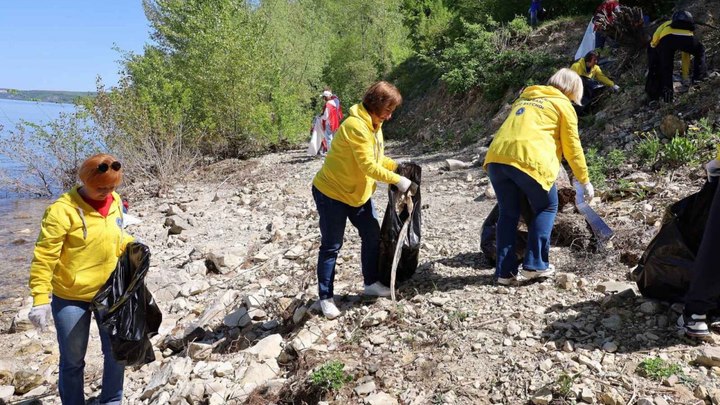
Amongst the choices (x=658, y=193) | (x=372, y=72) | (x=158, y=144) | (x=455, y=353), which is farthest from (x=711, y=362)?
(x=372, y=72)

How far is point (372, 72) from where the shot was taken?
2478cm

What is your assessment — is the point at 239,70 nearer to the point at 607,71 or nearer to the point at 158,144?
the point at 158,144

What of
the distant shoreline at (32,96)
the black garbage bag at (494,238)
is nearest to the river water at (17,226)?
the distant shoreline at (32,96)

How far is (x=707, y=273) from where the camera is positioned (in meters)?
2.97

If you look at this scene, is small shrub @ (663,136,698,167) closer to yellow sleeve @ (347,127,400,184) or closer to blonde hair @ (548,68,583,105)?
blonde hair @ (548,68,583,105)

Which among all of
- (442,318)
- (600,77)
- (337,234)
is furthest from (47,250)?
(600,77)

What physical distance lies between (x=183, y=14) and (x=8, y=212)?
717 cm

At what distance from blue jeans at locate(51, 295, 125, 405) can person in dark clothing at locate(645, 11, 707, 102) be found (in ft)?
26.5

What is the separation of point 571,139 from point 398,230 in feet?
4.60

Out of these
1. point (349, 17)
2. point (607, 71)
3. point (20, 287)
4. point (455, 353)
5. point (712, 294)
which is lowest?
point (20, 287)

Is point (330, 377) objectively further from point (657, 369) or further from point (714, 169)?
point (714, 169)

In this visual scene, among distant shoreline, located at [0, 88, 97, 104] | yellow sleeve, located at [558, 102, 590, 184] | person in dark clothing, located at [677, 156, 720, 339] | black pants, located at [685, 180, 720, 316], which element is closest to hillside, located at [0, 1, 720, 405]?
person in dark clothing, located at [677, 156, 720, 339]

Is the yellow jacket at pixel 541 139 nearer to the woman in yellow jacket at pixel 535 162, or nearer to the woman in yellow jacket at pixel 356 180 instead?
the woman in yellow jacket at pixel 535 162

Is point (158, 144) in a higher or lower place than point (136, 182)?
higher
